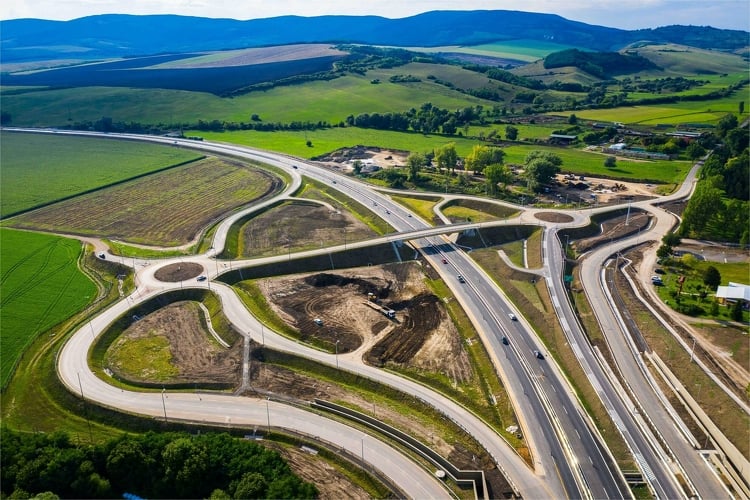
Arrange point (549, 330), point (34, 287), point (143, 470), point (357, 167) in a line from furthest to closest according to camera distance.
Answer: point (357, 167), point (34, 287), point (549, 330), point (143, 470)

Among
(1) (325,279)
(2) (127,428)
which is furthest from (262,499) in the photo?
(1) (325,279)

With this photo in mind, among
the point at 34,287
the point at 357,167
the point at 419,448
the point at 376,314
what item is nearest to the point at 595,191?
the point at 357,167

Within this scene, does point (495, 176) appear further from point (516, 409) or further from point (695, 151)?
point (516, 409)

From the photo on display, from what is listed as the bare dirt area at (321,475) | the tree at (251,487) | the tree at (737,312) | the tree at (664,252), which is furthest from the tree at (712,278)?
the tree at (251,487)

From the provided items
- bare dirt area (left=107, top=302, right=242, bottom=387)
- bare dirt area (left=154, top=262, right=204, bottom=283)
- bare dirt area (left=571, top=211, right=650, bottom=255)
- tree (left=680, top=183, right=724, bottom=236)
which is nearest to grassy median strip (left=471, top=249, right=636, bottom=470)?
bare dirt area (left=571, top=211, right=650, bottom=255)

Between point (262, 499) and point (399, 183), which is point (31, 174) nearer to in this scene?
point (399, 183)
